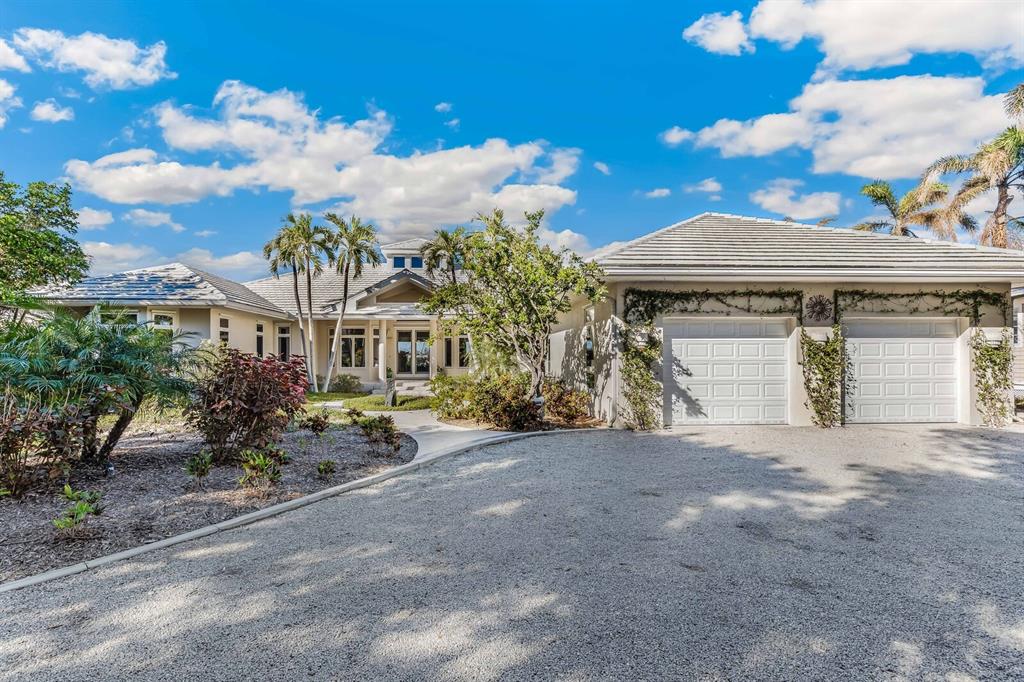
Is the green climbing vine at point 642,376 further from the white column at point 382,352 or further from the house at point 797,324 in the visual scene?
the white column at point 382,352

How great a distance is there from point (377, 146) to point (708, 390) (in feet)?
43.4

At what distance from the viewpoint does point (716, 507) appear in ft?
17.8

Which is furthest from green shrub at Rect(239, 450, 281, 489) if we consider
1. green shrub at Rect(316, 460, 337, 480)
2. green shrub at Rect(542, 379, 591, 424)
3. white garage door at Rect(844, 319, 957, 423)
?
white garage door at Rect(844, 319, 957, 423)

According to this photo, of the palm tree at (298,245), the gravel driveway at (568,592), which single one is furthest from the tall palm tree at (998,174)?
the palm tree at (298,245)

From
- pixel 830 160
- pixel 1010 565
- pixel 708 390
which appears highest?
pixel 830 160

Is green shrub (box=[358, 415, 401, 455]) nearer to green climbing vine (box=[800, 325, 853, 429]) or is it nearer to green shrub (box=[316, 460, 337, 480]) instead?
green shrub (box=[316, 460, 337, 480])

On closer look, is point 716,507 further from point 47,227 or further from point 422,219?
point 422,219

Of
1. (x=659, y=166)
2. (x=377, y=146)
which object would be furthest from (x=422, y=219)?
(x=659, y=166)

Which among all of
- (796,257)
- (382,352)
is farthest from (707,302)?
(382,352)

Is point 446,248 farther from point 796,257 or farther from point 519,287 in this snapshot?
point 796,257

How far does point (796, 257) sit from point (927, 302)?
2.70m

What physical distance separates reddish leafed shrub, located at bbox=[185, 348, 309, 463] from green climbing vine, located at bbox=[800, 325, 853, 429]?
30.3ft

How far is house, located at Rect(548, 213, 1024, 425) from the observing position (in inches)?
401

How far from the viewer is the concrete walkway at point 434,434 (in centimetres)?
829
